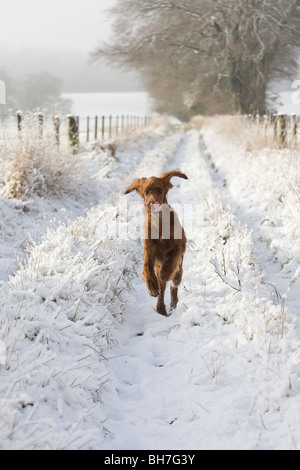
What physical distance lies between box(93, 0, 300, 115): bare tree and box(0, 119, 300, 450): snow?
17.1m

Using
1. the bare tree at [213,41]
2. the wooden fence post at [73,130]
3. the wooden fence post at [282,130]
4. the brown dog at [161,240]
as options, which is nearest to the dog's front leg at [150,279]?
the brown dog at [161,240]

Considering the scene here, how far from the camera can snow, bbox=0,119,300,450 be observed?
2738 millimetres

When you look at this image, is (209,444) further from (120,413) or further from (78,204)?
(78,204)

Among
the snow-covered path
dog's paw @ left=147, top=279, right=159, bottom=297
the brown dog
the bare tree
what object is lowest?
the snow-covered path

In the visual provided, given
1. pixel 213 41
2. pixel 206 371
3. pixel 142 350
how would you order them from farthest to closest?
pixel 213 41 < pixel 142 350 < pixel 206 371

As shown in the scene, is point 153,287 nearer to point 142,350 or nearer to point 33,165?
point 142,350

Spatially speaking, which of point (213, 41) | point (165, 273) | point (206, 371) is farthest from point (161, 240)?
point (213, 41)

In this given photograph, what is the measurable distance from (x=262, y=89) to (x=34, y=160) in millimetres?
18224

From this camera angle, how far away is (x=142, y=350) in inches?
155

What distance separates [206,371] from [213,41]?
70.7ft

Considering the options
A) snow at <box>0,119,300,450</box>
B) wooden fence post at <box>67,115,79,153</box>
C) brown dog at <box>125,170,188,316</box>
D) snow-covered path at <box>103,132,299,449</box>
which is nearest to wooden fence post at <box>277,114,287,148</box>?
wooden fence post at <box>67,115,79,153</box>

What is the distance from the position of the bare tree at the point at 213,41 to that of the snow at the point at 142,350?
1711 cm

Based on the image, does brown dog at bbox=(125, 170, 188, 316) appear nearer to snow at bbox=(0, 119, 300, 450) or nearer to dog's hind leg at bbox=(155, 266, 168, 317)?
dog's hind leg at bbox=(155, 266, 168, 317)

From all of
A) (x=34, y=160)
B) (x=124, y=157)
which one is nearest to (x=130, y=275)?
(x=34, y=160)
